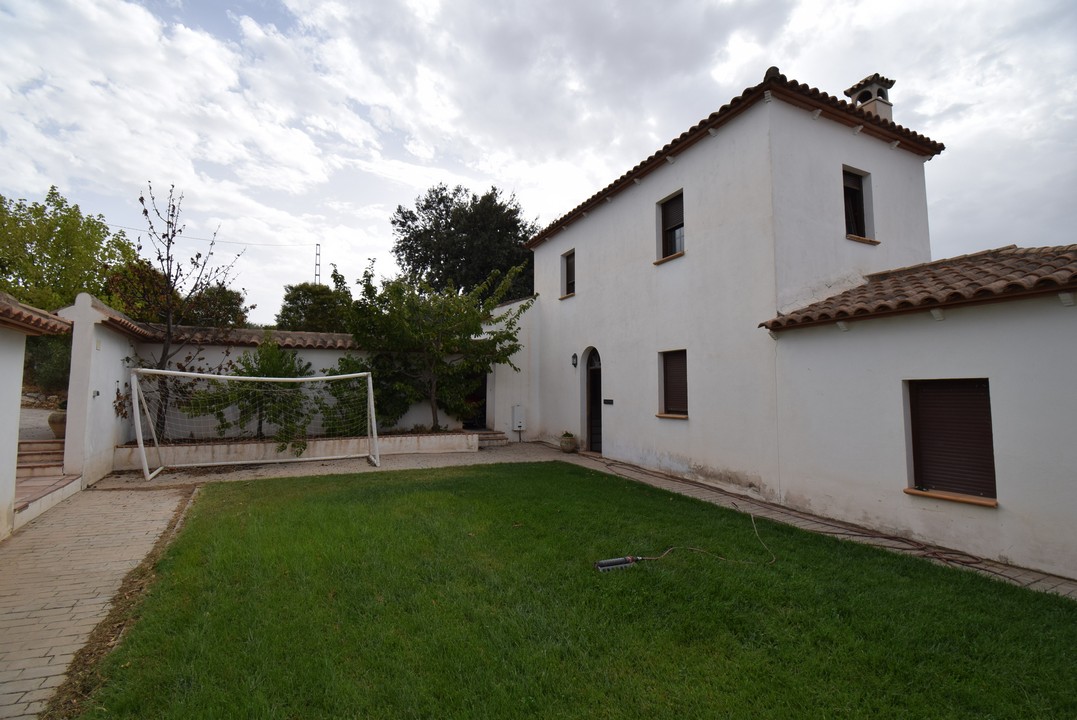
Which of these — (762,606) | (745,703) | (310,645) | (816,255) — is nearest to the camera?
(745,703)

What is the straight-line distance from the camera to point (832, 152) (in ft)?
22.9

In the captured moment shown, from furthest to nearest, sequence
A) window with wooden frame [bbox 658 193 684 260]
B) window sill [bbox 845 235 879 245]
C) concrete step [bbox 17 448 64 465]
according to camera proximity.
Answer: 1. window with wooden frame [bbox 658 193 684 260]
2. concrete step [bbox 17 448 64 465]
3. window sill [bbox 845 235 879 245]

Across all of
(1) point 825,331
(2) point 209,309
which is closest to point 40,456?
(2) point 209,309

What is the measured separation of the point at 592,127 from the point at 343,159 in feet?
19.8

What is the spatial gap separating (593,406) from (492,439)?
313 cm

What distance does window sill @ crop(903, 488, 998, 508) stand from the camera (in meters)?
4.34

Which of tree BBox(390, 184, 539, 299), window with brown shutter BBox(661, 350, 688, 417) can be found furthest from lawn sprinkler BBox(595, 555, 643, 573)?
tree BBox(390, 184, 539, 299)

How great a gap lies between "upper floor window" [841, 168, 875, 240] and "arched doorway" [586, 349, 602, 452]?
5.74m

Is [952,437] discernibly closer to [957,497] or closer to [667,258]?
[957,497]

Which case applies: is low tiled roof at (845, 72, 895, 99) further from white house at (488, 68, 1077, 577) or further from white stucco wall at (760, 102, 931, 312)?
white stucco wall at (760, 102, 931, 312)

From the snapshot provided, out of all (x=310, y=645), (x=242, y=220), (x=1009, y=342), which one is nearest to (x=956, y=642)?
(x=1009, y=342)

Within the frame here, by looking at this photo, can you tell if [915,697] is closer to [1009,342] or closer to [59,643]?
[1009,342]

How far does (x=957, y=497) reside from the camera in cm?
456

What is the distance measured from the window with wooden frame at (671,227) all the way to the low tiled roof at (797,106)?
28.7 inches
